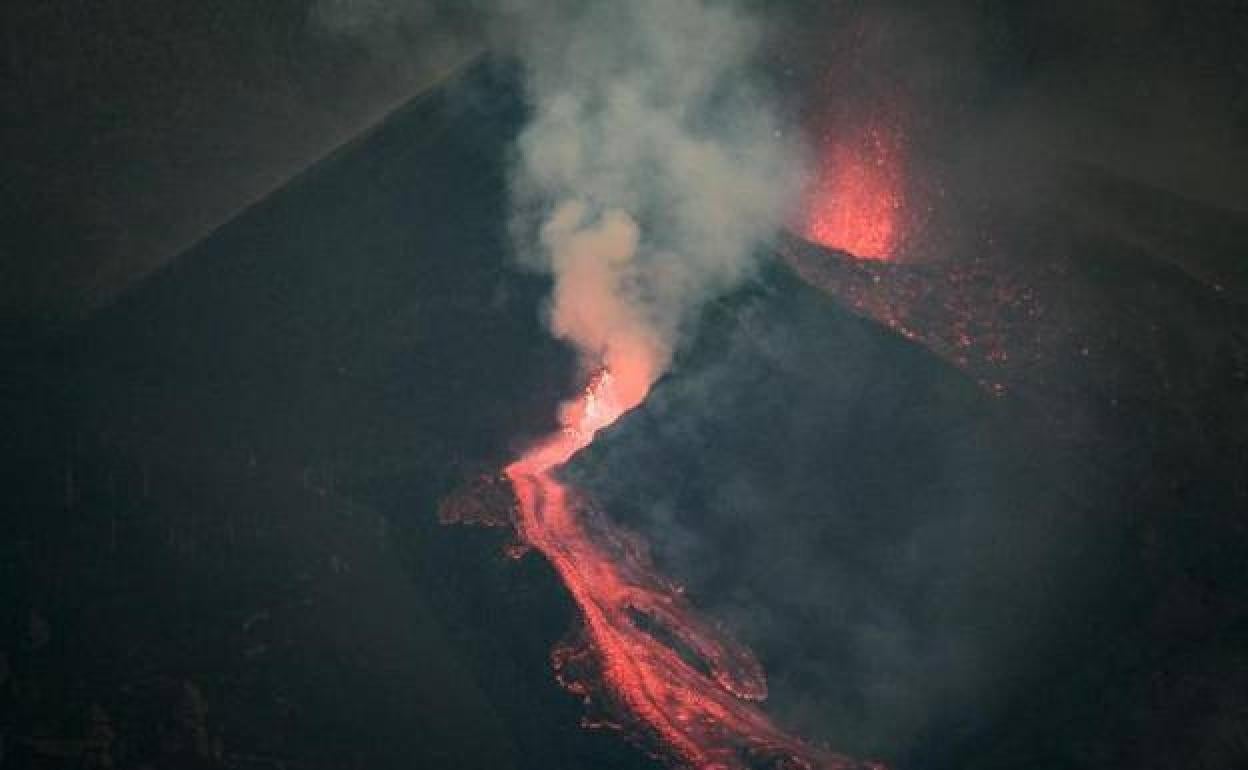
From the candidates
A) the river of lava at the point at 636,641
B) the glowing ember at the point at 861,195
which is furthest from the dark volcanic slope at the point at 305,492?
the glowing ember at the point at 861,195

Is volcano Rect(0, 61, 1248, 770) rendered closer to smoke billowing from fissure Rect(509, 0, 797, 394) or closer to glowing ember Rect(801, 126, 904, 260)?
glowing ember Rect(801, 126, 904, 260)

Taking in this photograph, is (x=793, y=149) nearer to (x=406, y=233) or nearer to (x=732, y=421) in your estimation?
(x=732, y=421)

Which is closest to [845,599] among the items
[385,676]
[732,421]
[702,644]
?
[702,644]

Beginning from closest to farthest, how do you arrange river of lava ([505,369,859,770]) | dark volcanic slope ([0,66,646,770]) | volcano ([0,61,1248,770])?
→ 1. dark volcanic slope ([0,66,646,770])
2. volcano ([0,61,1248,770])
3. river of lava ([505,369,859,770])

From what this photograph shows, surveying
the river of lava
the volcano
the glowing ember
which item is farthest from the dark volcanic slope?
the glowing ember

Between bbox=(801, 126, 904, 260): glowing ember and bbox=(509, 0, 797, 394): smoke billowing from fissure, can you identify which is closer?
bbox=(801, 126, 904, 260): glowing ember

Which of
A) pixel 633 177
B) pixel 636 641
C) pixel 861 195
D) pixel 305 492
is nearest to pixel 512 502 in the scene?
pixel 636 641

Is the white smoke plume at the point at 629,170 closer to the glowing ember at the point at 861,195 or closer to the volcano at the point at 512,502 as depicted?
the volcano at the point at 512,502
